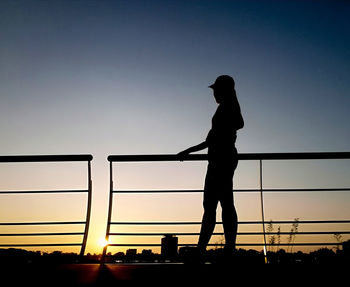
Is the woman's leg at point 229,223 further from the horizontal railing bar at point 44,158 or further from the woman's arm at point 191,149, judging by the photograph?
the horizontal railing bar at point 44,158

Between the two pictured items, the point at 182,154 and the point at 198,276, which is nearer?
the point at 198,276

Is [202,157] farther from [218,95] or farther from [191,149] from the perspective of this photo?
[218,95]

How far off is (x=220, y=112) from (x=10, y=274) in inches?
72.2

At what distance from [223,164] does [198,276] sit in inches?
33.9

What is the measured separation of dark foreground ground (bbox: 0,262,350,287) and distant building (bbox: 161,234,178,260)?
20 centimetres

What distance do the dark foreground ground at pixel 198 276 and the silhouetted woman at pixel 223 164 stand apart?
27 centimetres

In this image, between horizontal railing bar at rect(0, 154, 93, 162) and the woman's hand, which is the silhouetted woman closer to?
the woman's hand

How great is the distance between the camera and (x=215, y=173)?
8.18 feet

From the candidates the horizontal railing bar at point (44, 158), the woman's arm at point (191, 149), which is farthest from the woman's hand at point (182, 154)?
the horizontal railing bar at point (44, 158)

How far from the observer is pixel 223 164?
2480mm

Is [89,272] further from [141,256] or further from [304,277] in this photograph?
[304,277]

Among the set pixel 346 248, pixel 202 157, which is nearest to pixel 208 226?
pixel 202 157

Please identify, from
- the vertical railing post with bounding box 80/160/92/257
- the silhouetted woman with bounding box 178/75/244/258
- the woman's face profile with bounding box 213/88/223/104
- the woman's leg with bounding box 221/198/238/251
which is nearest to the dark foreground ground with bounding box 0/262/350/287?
the woman's leg with bounding box 221/198/238/251

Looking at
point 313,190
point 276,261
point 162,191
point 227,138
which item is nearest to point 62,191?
point 162,191
